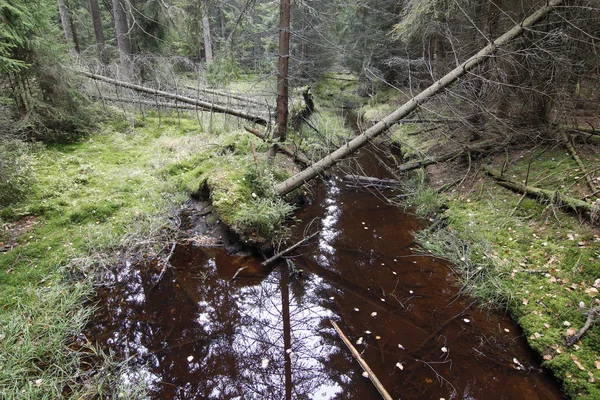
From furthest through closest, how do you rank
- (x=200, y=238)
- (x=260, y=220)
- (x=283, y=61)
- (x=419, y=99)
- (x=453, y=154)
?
(x=453, y=154), (x=283, y=61), (x=200, y=238), (x=260, y=220), (x=419, y=99)

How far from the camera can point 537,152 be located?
6.47 metres

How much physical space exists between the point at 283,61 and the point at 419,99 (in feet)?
10.1

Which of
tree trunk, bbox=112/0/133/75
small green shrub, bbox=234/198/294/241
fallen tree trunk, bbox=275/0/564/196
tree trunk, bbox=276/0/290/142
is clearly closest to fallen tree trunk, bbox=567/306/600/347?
fallen tree trunk, bbox=275/0/564/196

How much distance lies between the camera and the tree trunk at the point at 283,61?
20.0ft

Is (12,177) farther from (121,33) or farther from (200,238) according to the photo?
(121,33)

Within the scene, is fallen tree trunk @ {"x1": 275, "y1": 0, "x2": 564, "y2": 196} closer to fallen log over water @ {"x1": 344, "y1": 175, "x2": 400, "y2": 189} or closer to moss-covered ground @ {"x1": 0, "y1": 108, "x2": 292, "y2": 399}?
moss-covered ground @ {"x1": 0, "y1": 108, "x2": 292, "y2": 399}

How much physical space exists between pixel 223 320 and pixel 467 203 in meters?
5.56

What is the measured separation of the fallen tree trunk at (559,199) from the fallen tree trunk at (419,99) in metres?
2.65

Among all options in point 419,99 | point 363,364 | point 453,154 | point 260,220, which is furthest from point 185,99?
point 363,364

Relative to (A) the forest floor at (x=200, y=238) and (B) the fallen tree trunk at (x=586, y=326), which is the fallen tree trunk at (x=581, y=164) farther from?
(B) the fallen tree trunk at (x=586, y=326)

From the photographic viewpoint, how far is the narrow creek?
10.3ft

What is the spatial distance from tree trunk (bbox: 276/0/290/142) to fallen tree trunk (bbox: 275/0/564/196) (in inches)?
65.0

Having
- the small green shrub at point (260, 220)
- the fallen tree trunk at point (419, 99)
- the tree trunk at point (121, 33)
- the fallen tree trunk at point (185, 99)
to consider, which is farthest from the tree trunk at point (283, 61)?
the tree trunk at point (121, 33)

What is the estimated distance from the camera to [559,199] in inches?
195
